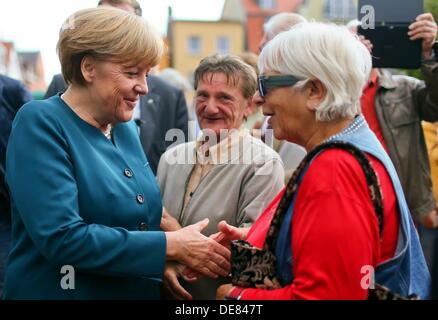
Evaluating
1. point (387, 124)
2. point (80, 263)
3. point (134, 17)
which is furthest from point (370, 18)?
point (80, 263)

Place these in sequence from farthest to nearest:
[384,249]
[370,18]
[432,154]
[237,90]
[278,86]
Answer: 1. [432,154]
2. [370,18]
3. [237,90]
4. [278,86]
5. [384,249]

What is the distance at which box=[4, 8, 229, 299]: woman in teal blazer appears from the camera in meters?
3.00

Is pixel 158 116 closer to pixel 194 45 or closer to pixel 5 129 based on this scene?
pixel 5 129

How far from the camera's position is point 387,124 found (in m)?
4.98

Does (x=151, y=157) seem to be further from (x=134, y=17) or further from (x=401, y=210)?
(x=401, y=210)

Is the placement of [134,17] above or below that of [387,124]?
above

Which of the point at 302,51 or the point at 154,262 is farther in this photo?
the point at 154,262

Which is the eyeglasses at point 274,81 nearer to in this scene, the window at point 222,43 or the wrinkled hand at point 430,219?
the wrinkled hand at point 430,219


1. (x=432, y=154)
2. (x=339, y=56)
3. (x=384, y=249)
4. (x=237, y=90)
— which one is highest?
(x=339, y=56)

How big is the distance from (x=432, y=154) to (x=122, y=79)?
11.0 feet

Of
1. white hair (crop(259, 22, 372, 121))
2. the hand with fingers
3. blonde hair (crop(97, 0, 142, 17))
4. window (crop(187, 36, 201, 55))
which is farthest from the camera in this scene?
window (crop(187, 36, 201, 55))

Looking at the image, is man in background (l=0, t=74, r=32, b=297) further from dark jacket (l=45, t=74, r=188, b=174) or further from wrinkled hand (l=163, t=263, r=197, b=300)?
wrinkled hand (l=163, t=263, r=197, b=300)

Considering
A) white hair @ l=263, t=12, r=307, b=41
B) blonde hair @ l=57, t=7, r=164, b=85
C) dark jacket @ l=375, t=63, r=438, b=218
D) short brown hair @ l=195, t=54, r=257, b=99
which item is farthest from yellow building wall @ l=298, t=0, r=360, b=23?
blonde hair @ l=57, t=7, r=164, b=85

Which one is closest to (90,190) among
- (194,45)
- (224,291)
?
(224,291)
